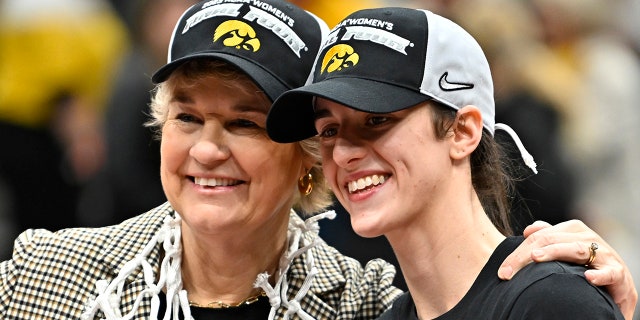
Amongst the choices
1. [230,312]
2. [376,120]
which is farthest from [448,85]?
[230,312]

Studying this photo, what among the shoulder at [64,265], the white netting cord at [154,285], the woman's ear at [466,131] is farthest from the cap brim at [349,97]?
the shoulder at [64,265]

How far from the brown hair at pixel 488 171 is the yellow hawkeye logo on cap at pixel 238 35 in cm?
57

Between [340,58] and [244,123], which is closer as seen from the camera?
[340,58]

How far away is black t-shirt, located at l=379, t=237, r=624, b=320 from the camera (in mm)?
2416

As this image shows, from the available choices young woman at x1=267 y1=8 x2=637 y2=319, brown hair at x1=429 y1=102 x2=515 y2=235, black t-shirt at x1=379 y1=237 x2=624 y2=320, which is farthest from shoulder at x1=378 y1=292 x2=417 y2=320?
brown hair at x1=429 y1=102 x2=515 y2=235

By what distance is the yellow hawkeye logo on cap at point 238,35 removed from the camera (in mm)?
3080

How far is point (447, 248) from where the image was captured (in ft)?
8.98

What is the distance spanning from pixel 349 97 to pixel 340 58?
0.16 metres

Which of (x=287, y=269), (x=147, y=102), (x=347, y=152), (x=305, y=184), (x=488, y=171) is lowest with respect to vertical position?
(x=147, y=102)

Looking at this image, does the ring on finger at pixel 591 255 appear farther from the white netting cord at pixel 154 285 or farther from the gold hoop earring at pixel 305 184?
the white netting cord at pixel 154 285

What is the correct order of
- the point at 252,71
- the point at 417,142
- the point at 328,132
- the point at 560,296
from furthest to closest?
the point at 252,71, the point at 328,132, the point at 417,142, the point at 560,296

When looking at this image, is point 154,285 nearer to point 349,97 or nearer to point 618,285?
point 349,97

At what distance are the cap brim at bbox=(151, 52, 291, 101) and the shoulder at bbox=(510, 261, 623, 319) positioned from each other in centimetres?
81

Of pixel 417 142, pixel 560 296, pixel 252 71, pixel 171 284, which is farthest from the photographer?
pixel 171 284
